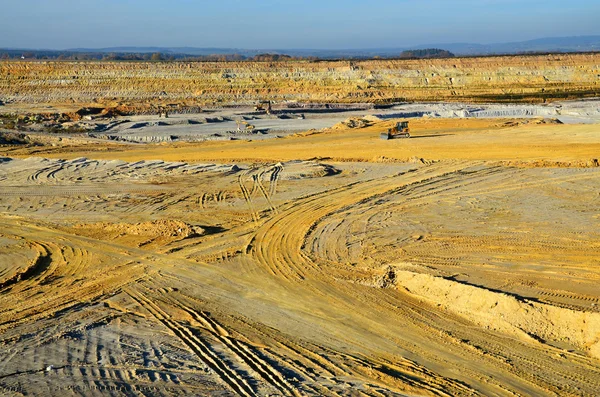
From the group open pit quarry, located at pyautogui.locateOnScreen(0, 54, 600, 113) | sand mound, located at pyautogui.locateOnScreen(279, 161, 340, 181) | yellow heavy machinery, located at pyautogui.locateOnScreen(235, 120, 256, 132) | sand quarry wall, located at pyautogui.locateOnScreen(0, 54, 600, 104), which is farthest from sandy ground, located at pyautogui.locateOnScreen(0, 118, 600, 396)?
sand quarry wall, located at pyautogui.locateOnScreen(0, 54, 600, 104)

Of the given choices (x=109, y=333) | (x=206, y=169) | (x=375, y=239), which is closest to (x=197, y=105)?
(x=206, y=169)

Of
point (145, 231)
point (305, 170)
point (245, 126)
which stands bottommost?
point (145, 231)

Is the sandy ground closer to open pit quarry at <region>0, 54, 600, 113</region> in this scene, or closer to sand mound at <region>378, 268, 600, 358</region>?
sand mound at <region>378, 268, 600, 358</region>

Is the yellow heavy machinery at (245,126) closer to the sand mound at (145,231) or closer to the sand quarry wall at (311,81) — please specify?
the sand quarry wall at (311,81)

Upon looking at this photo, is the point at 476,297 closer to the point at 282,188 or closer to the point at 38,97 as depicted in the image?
the point at 282,188

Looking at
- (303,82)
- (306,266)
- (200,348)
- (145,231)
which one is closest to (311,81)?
(303,82)

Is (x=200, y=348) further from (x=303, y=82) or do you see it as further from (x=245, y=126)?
(x=303, y=82)
